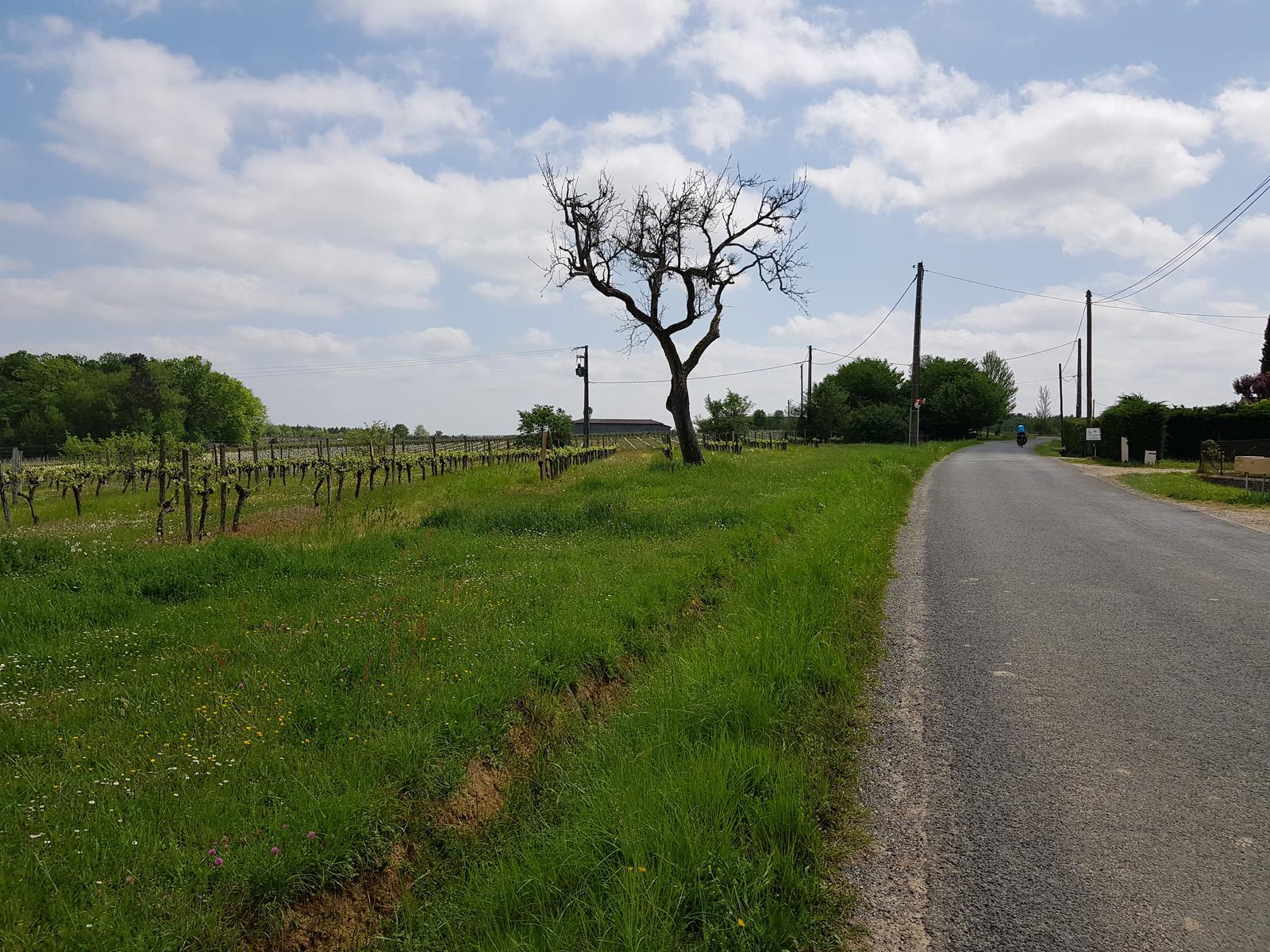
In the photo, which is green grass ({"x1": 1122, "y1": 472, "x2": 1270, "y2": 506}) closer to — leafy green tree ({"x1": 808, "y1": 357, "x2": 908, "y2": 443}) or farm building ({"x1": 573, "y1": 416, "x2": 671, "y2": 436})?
leafy green tree ({"x1": 808, "y1": 357, "x2": 908, "y2": 443})

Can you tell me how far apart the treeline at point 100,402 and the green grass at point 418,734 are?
68674mm

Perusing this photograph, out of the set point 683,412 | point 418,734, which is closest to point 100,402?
point 683,412

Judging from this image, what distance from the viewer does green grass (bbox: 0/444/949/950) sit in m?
3.10

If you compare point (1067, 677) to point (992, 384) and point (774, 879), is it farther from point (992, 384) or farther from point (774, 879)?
point (992, 384)

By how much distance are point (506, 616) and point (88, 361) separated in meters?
121

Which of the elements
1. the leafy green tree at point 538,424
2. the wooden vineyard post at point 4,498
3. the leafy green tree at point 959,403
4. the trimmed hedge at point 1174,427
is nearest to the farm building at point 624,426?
the leafy green tree at point 959,403

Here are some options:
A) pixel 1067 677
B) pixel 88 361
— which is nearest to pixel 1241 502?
pixel 1067 677

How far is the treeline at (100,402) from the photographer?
6994 centimetres

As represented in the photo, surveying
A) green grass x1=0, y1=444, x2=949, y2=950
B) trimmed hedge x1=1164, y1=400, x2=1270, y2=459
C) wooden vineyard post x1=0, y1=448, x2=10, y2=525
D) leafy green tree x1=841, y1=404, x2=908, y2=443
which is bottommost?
green grass x1=0, y1=444, x2=949, y2=950

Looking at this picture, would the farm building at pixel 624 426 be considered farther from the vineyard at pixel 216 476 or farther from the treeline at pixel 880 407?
the vineyard at pixel 216 476

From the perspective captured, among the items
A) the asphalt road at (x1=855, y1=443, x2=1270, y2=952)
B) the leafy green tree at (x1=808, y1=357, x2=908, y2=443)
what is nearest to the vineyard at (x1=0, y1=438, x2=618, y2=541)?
the asphalt road at (x1=855, y1=443, x2=1270, y2=952)

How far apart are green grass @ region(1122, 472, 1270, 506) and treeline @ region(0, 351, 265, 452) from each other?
71.2 m

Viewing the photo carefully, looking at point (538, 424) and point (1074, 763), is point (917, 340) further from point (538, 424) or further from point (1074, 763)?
point (1074, 763)

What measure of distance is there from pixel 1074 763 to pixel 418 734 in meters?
3.79
